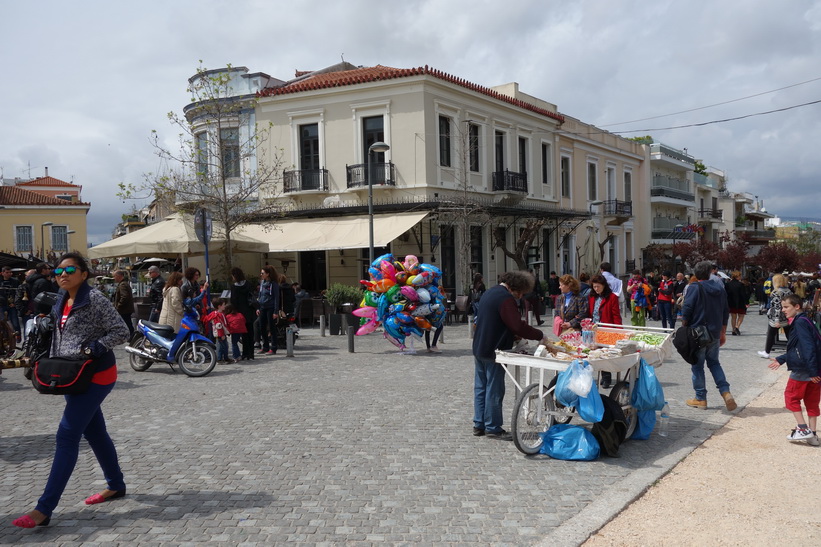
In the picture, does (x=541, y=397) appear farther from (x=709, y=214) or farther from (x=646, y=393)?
(x=709, y=214)

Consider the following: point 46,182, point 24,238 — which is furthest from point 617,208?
point 46,182

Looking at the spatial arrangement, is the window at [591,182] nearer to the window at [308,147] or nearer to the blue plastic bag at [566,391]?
the window at [308,147]

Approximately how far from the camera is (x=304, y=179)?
24.3 meters

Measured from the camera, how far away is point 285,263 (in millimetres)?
25109

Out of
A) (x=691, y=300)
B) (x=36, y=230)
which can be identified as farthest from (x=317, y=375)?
(x=36, y=230)

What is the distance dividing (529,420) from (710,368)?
10.1 ft

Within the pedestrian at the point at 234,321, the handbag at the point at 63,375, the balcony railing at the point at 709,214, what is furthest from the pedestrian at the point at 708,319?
the balcony railing at the point at 709,214

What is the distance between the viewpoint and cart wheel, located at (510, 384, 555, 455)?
6.11 m

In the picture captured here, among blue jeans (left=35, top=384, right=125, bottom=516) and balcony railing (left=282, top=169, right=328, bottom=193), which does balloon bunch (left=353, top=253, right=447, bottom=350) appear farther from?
balcony railing (left=282, top=169, right=328, bottom=193)

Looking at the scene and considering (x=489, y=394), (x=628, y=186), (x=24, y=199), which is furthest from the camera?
(x=24, y=199)

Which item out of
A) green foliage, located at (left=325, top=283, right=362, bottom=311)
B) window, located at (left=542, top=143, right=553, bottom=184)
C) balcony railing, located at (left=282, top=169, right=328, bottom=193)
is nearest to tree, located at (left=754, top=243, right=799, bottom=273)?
window, located at (left=542, top=143, right=553, bottom=184)

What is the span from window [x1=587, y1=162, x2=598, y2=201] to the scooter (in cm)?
2659

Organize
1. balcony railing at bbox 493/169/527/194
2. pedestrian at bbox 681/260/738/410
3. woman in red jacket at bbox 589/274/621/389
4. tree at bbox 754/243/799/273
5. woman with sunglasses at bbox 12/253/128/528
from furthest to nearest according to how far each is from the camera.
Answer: tree at bbox 754/243/799/273
balcony railing at bbox 493/169/527/194
woman in red jacket at bbox 589/274/621/389
pedestrian at bbox 681/260/738/410
woman with sunglasses at bbox 12/253/128/528

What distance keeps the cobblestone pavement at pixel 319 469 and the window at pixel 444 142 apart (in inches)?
591
